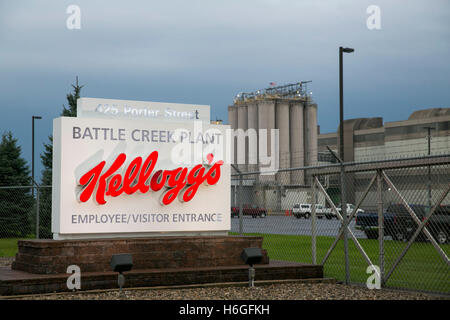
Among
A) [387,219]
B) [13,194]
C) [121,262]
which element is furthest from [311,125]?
[121,262]

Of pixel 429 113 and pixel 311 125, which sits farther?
pixel 429 113

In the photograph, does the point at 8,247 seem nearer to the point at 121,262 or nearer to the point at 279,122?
the point at 121,262

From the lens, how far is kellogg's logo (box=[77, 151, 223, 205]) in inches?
559

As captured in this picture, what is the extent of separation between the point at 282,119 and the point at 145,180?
6781 centimetres

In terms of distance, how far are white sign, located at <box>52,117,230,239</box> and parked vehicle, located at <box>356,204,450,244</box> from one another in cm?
334

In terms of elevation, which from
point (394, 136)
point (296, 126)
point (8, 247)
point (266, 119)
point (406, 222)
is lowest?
point (8, 247)

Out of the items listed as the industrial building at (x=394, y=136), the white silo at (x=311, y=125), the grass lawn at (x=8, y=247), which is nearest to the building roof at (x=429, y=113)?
the industrial building at (x=394, y=136)

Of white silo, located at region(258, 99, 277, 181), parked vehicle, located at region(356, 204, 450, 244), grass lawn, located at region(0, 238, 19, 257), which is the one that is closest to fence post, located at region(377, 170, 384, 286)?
parked vehicle, located at region(356, 204, 450, 244)

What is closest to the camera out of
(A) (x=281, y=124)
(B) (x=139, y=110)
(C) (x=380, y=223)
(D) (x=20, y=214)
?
(C) (x=380, y=223)

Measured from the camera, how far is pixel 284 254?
70.9ft

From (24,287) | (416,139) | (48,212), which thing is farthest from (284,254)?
(416,139)

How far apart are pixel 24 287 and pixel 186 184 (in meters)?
4.57

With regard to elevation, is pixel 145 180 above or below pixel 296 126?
below

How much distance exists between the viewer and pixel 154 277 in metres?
13.3
